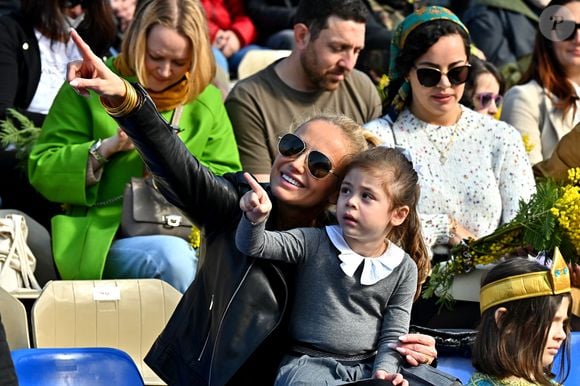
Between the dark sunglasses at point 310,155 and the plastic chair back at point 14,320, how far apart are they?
54.1 inches

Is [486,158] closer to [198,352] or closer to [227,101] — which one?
[227,101]

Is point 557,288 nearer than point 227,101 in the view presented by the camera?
Yes

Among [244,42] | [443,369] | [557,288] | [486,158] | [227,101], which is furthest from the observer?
[244,42]

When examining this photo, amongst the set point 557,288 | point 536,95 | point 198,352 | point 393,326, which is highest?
point 536,95

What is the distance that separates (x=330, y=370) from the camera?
374cm

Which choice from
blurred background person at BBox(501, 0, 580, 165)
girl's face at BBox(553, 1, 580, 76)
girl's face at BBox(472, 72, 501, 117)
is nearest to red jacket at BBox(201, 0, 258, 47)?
girl's face at BBox(472, 72, 501, 117)

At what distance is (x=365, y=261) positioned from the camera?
3.84 m

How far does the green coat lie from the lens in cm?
523

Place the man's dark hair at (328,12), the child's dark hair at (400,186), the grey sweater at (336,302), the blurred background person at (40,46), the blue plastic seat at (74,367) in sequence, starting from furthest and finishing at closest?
the blurred background person at (40,46) → the man's dark hair at (328,12) → the blue plastic seat at (74,367) → the child's dark hair at (400,186) → the grey sweater at (336,302)

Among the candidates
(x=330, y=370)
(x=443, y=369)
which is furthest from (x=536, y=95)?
(x=330, y=370)

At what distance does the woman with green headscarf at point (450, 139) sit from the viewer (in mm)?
5270

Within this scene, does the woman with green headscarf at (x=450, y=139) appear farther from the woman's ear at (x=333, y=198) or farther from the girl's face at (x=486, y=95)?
the woman's ear at (x=333, y=198)

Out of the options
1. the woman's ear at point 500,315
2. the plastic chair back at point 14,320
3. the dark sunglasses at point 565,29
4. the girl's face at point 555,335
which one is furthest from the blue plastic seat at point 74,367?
the dark sunglasses at point 565,29

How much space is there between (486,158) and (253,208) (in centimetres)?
207
